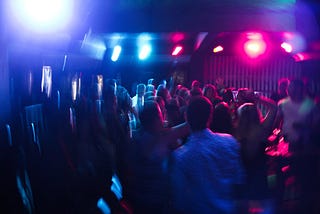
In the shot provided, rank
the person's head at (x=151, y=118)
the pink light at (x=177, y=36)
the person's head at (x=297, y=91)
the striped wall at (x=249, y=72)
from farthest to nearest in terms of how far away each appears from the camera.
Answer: the striped wall at (x=249, y=72)
the pink light at (x=177, y=36)
the person's head at (x=297, y=91)
the person's head at (x=151, y=118)

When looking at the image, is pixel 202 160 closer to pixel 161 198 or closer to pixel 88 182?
pixel 161 198

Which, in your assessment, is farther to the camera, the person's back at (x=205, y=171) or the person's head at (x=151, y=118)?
the person's head at (x=151, y=118)

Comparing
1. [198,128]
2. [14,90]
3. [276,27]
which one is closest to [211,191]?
[198,128]

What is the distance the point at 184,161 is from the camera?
3.05 meters

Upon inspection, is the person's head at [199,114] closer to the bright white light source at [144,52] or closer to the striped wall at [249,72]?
the bright white light source at [144,52]

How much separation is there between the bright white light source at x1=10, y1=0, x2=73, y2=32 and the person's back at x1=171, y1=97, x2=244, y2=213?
254 centimetres

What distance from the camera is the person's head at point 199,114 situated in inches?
122

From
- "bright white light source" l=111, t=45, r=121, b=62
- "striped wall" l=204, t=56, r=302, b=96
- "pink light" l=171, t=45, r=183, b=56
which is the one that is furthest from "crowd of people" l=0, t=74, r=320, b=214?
"striped wall" l=204, t=56, r=302, b=96

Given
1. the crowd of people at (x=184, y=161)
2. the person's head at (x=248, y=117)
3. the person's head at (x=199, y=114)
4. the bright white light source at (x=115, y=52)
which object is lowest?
the crowd of people at (x=184, y=161)

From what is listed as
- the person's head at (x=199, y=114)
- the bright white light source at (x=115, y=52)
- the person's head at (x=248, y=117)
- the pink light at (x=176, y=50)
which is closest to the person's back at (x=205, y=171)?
the person's head at (x=199, y=114)

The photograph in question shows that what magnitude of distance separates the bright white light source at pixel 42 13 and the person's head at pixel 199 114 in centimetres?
238

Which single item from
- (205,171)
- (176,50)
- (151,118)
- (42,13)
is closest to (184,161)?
(205,171)

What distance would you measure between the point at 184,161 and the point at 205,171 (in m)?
0.16

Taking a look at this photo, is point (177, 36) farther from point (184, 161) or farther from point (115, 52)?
point (184, 161)
